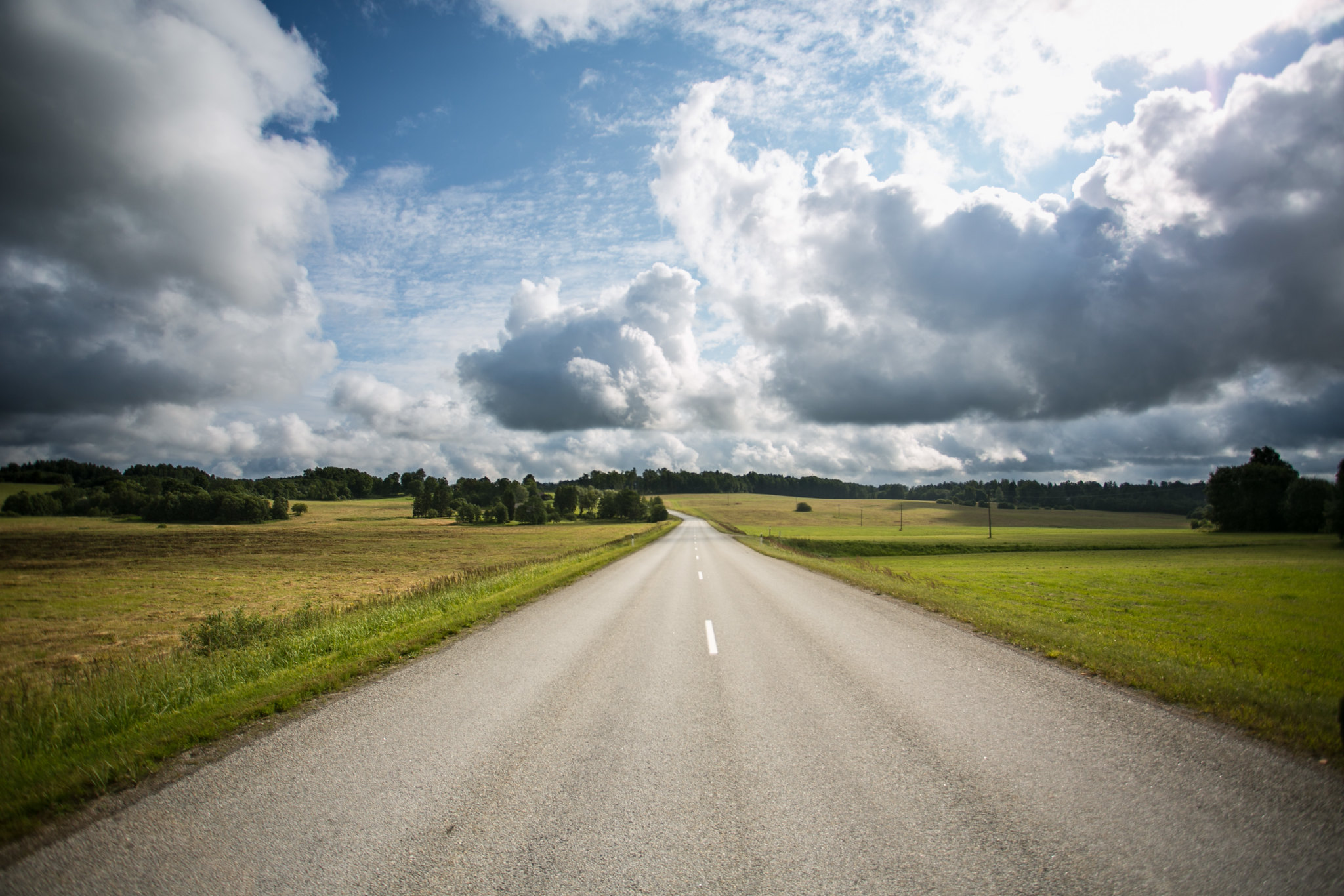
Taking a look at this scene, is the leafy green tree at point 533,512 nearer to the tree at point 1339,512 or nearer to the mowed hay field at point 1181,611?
the mowed hay field at point 1181,611

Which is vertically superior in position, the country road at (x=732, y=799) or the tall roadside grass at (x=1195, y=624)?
the country road at (x=732, y=799)

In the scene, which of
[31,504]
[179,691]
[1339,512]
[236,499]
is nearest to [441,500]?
[236,499]

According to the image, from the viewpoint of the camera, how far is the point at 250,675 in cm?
798

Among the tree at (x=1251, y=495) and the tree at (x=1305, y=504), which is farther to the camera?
the tree at (x=1251, y=495)

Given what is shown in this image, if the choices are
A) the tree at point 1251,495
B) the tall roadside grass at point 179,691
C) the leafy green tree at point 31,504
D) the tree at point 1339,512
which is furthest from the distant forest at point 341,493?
the tall roadside grass at point 179,691

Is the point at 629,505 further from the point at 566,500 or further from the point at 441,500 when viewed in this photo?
the point at 441,500

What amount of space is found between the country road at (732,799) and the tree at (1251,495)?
73805mm

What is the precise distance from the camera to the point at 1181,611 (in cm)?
1409

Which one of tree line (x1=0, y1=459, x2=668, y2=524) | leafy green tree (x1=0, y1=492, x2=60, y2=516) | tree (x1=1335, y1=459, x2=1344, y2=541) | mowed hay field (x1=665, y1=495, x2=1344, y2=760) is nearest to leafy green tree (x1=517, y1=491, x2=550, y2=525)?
tree line (x1=0, y1=459, x2=668, y2=524)

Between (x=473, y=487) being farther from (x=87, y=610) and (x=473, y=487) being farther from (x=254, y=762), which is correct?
(x=254, y=762)

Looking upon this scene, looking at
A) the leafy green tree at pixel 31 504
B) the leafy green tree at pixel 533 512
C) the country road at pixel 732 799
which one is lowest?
the leafy green tree at pixel 533 512

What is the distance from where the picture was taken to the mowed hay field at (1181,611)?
6.07 meters

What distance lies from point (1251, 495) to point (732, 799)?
81.7m

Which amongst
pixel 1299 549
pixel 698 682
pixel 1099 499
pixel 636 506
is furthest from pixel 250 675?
pixel 1099 499
